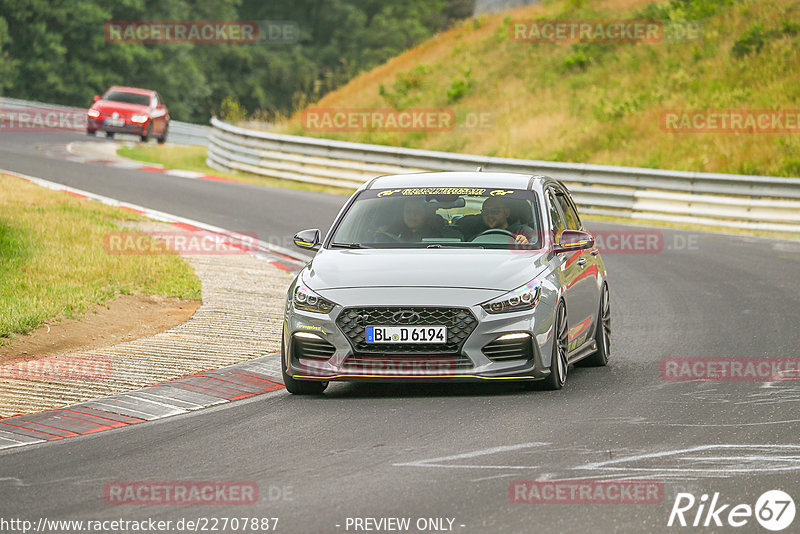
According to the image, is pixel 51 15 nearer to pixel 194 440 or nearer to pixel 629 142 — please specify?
pixel 629 142

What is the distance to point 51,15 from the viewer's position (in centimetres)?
6081

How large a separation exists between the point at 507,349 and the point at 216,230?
12005 millimetres

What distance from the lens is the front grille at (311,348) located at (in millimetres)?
9344

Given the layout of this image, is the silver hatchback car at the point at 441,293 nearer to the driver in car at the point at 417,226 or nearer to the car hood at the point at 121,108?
the driver in car at the point at 417,226

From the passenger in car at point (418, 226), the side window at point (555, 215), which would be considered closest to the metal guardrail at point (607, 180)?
the side window at point (555, 215)

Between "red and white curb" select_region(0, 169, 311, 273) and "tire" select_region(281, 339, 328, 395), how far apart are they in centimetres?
704

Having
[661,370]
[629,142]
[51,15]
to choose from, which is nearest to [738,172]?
[629,142]

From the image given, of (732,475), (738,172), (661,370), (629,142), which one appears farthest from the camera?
A: (629,142)

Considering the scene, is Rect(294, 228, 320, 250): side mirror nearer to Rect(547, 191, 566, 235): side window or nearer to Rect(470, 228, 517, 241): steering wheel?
Rect(470, 228, 517, 241): steering wheel

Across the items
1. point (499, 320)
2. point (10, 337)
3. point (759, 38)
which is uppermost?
point (759, 38)

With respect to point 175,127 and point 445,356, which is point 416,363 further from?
point 175,127

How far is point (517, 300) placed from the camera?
9289mm

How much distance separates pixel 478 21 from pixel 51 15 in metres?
25.8

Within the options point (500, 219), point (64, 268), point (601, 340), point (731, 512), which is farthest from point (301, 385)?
point (64, 268)
